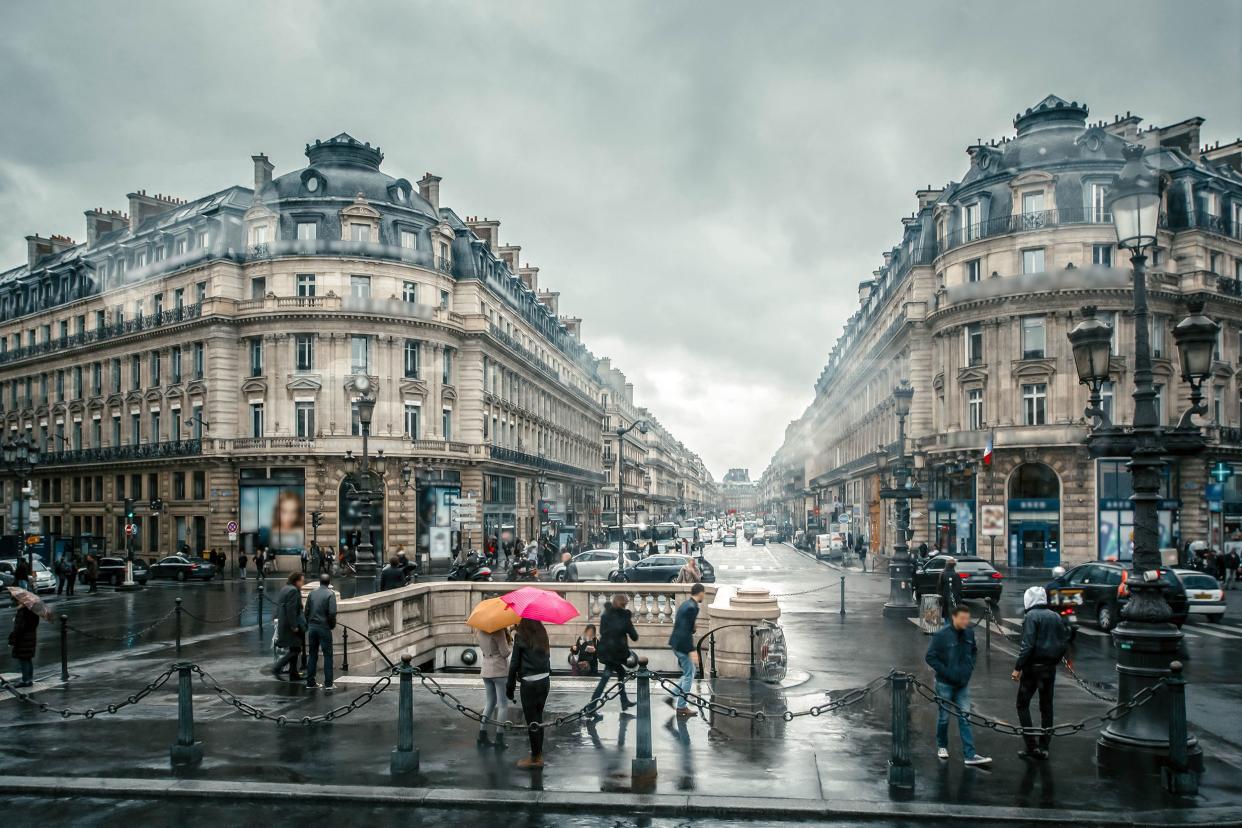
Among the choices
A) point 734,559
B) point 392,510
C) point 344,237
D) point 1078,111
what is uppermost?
point 1078,111

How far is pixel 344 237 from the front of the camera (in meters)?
48.0

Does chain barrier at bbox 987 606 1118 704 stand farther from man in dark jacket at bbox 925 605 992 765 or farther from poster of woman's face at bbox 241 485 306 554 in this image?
poster of woman's face at bbox 241 485 306 554

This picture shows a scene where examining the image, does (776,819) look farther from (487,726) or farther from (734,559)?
(734,559)

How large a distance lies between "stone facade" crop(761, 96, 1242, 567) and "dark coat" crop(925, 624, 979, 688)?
35552mm

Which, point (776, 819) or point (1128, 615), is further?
point (1128, 615)

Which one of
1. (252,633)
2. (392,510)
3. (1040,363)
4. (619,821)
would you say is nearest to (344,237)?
(392,510)

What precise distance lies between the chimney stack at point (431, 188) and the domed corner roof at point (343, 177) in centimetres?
490

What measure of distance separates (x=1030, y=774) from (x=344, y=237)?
44508mm

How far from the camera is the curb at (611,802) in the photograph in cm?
848

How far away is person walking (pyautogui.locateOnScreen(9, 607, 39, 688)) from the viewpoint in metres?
14.4

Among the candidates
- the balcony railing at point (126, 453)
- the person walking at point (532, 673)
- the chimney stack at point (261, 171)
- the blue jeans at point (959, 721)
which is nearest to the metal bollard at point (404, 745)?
the person walking at point (532, 673)

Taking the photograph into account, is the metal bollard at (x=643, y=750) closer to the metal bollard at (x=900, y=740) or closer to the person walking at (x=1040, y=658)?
the metal bollard at (x=900, y=740)

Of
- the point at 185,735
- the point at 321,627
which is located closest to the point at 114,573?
the point at 321,627

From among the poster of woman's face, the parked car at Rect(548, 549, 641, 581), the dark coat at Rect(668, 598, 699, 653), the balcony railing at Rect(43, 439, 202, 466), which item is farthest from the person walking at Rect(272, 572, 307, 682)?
the balcony railing at Rect(43, 439, 202, 466)
